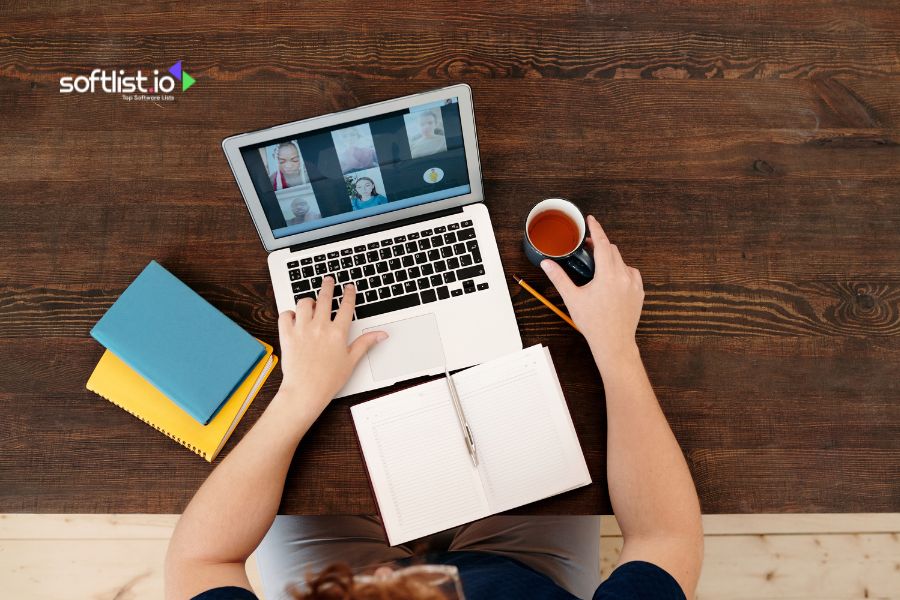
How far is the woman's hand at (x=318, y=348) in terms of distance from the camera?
0.91m

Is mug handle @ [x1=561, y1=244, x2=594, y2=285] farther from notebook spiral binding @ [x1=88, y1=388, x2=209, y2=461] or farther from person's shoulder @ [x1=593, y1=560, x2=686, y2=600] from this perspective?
notebook spiral binding @ [x1=88, y1=388, x2=209, y2=461]

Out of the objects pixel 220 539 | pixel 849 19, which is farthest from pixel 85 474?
pixel 849 19

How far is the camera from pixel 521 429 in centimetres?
93

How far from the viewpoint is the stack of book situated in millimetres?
914

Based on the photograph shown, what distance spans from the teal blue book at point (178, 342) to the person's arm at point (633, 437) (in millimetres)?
537

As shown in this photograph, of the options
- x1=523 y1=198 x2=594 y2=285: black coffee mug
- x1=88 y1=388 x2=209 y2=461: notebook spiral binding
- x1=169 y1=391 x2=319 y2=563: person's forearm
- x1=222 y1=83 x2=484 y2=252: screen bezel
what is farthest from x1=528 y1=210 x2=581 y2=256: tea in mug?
x1=88 y1=388 x2=209 y2=461: notebook spiral binding

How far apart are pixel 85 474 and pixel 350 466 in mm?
441

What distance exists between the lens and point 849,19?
1.08 meters

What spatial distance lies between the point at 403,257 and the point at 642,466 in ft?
1.68

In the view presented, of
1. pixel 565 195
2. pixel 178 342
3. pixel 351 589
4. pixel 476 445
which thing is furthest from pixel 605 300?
pixel 178 342

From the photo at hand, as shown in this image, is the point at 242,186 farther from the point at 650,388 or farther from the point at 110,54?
the point at 650,388

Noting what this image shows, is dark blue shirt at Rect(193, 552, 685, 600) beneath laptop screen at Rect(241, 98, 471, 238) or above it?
beneath

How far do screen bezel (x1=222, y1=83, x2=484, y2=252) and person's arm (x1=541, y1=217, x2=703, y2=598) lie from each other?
20 cm

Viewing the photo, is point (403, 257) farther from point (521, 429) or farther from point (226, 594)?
point (226, 594)
